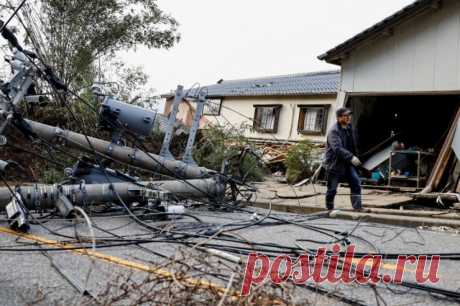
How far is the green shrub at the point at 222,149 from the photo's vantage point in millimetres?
12047

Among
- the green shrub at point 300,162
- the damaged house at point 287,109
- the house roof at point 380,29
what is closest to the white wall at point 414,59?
the house roof at point 380,29

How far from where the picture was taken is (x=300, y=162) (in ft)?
45.1

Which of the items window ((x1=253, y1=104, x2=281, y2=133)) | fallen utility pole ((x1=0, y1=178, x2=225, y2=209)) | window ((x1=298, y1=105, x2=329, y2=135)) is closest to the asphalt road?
fallen utility pole ((x1=0, y1=178, x2=225, y2=209))

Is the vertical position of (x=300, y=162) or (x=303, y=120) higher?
(x=303, y=120)

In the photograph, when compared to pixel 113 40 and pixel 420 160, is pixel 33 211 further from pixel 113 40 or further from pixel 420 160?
pixel 113 40

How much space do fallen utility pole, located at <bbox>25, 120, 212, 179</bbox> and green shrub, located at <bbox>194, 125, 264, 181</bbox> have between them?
353cm

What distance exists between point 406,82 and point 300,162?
3800 millimetres

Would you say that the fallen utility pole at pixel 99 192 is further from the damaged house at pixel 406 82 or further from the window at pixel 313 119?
the window at pixel 313 119

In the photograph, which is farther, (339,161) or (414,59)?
(414,59)

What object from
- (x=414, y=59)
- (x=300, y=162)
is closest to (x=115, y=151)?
(x=300, y=162)

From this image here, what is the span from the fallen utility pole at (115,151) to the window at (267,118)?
1365 cm

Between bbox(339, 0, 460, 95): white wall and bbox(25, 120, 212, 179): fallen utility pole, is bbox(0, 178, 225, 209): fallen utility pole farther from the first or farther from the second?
bbox(339, 0, 460, 95): white wall

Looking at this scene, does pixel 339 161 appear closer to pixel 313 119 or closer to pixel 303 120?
pixel 313 119

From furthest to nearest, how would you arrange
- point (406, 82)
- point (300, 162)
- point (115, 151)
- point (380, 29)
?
point (300, 162)
point (380, 29)
point (406, 82)
point (115, 151)
